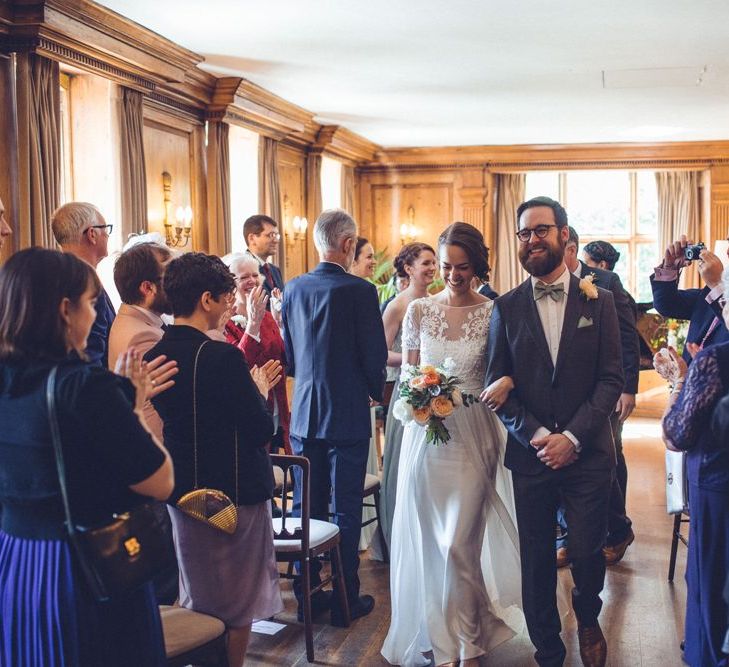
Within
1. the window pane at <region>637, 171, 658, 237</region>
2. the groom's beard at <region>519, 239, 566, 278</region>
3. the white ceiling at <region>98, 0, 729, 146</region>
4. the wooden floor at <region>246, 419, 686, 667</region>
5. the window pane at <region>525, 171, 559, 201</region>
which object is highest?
the white ceiling at <region>98, 0, 729, 146</region>

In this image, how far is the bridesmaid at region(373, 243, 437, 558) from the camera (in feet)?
16.5

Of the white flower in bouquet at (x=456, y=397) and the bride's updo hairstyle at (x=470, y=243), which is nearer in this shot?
the white flower in bouquet at (x=456, y=397)

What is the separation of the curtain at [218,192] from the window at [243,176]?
2.99 feet

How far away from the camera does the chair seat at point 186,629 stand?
265cm

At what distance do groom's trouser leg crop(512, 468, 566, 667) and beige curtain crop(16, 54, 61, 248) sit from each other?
339 centimetres

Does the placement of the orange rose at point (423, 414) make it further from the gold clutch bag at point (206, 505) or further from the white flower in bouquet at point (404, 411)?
the gold clutch bag at point (206, 505)

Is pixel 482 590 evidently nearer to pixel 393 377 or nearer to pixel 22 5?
pixel 393 377

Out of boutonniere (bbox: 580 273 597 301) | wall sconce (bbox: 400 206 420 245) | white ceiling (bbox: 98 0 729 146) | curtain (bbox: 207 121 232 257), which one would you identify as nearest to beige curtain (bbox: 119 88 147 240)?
white ceiling (bbox: 98 0 729 146)

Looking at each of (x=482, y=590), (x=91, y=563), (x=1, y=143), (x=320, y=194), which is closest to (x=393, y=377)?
(x=482, y=590)

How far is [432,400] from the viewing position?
11.8 ft

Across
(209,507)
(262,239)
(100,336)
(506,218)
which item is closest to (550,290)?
(209,507)

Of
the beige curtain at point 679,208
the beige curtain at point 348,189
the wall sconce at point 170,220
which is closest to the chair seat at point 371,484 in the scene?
the wall sconce at point 170,220

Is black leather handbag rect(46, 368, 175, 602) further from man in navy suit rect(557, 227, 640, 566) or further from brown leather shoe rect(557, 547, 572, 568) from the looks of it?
brown leather shoe rect(557, 547, 572, 568)

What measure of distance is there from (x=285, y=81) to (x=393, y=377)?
3604 millimetres
